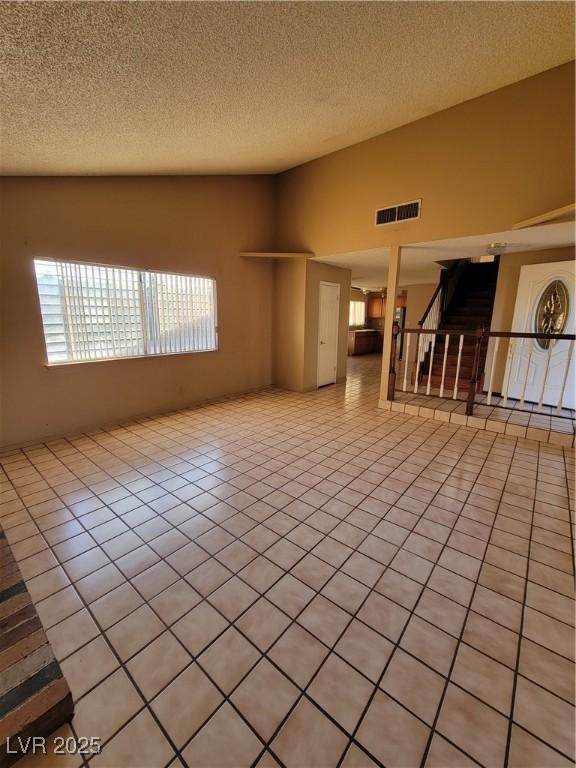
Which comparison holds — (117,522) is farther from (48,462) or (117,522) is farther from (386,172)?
(386,172)

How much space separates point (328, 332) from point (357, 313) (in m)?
A: 6.36

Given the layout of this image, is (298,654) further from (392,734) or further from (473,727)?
(473,727)

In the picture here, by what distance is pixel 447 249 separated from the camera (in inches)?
175

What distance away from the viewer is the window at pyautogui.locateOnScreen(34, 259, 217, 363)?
3.39 m

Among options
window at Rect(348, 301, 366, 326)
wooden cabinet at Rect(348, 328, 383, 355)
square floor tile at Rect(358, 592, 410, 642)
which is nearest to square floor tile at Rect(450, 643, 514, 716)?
square floor tile at Rect(358, 592, 410, 642)

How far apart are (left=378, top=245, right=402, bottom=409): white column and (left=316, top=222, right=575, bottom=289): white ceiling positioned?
0.20 meters

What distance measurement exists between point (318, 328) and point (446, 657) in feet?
15.9

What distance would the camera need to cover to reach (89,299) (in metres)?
3.62

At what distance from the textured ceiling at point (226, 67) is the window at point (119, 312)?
1.03m

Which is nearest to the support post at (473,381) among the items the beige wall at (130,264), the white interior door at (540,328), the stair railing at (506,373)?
the stair railing at (506,373)

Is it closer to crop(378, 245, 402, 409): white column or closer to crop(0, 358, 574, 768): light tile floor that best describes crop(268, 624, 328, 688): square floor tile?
crop(0, 358, 574, 768): light tile floor

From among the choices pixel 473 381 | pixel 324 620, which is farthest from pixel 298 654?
pixel 473 381

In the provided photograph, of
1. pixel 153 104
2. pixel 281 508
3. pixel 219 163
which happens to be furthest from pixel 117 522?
pixel 219 163

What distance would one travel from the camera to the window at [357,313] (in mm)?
11538
